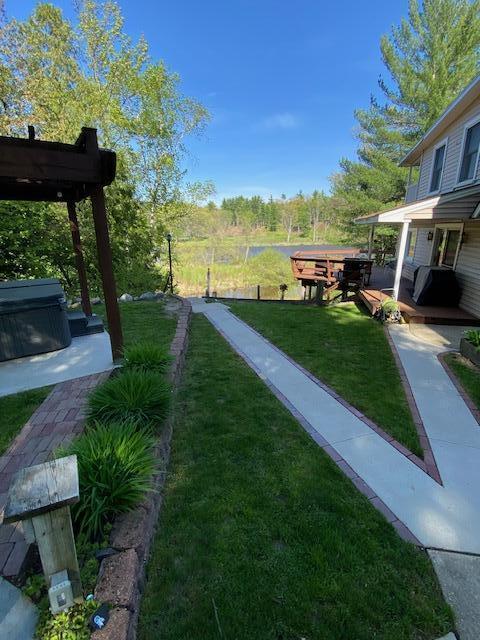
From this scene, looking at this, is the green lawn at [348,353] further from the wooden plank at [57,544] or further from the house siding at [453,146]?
the house siding at [453,146]

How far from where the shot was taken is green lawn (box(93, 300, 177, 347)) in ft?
18.4

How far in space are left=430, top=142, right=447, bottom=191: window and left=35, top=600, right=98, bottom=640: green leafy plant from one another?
466 inches

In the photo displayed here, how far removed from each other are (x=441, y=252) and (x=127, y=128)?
1345 centimetres

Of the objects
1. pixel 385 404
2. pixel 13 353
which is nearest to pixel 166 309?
pixel 13 353

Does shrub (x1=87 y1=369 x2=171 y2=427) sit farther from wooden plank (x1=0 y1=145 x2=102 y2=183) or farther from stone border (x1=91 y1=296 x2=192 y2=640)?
wooden plank (x1=0 y1=145 x2=102 y2=183)

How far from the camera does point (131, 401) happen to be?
2.84 metres

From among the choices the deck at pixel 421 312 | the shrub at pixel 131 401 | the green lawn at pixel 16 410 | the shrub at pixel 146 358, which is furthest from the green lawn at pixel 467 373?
the green lawn at pixel 16 410

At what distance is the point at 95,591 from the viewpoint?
1.52 meters

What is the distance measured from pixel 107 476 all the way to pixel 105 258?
2.67 m

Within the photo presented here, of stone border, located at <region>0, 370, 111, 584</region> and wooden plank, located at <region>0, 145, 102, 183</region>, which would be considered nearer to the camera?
stone border, located at <region>0, 370, 111, 584</region>

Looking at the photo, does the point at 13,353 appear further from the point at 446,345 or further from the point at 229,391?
the point at 446,345

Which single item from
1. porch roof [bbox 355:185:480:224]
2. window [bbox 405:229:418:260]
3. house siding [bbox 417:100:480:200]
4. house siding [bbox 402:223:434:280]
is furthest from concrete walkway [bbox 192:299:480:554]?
window [bbox 405:229:418:260]

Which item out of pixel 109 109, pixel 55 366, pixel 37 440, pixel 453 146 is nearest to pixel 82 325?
pixel 55 366

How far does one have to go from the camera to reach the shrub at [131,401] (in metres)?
2.79
